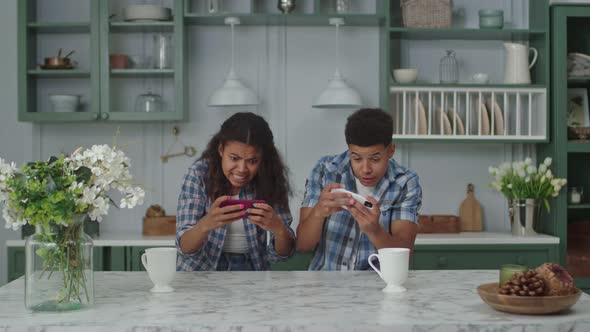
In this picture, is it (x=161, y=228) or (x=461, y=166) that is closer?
(x=161, y=228)

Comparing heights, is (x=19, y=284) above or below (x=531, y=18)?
below

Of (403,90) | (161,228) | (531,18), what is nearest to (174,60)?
(161,228)

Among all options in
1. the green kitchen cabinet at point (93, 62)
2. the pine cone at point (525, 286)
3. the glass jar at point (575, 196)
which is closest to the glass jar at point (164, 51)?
the green kitchen cabinet at point (93, 62)

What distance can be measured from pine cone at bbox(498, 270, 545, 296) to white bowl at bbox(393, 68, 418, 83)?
258 centimetres

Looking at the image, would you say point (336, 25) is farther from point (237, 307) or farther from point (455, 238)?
point (237, 307)

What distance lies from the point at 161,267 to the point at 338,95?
2.37m

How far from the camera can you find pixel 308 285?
2.21 metres

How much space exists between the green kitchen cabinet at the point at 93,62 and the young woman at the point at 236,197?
5.50 feet

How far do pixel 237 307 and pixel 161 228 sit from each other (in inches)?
99.8

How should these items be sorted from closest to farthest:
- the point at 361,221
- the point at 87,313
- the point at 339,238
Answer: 1. the point at 87,313
2. the point at 361,221
3. the point at 339,238

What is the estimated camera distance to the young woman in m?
2.56

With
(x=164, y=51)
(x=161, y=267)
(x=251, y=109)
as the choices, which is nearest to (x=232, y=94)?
(x=251, y=109)

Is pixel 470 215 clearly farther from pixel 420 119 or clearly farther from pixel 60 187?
pixel 60 187

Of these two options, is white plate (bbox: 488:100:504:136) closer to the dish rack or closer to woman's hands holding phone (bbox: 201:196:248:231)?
the dish rack
